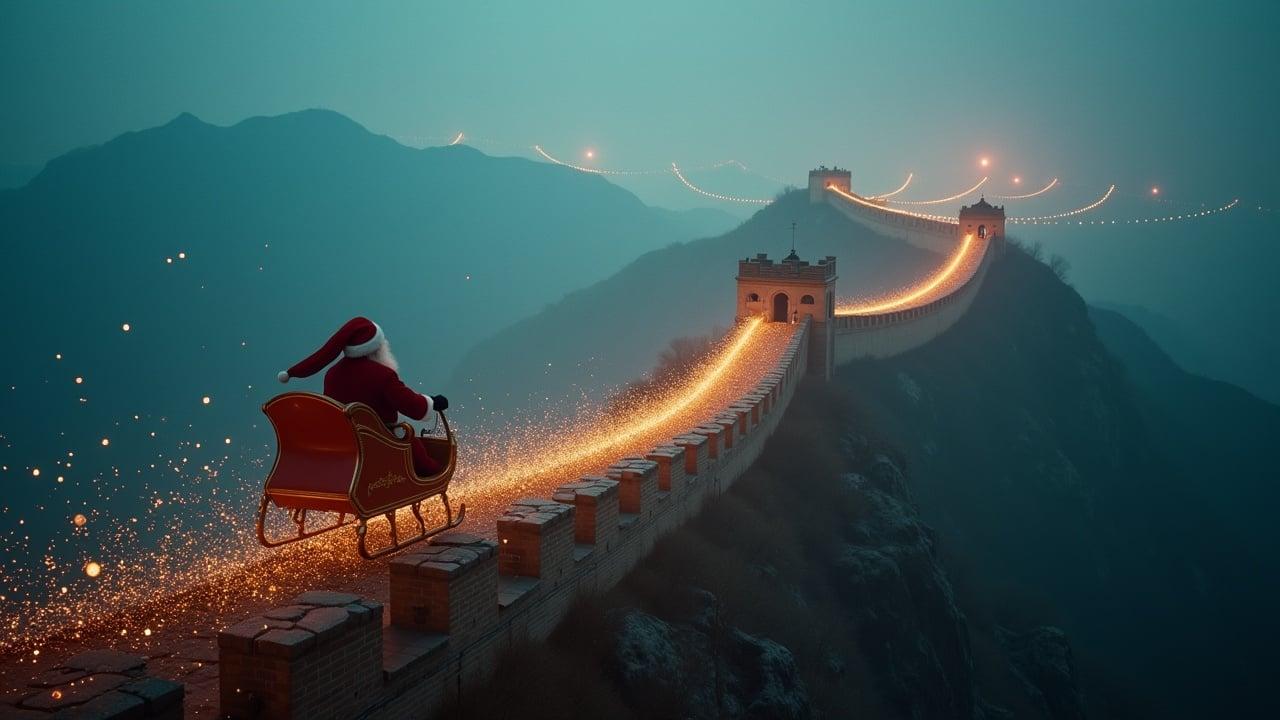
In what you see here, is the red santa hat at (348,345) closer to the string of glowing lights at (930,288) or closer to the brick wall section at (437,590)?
the brick wall section at (437,590)

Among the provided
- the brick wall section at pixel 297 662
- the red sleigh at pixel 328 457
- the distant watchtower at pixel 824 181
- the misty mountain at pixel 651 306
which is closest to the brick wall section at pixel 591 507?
the red sleigh at pixel 328 457

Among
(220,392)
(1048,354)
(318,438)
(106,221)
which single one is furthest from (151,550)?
(318,438)

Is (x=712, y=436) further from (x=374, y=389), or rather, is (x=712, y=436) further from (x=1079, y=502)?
(x=1079, y=502)

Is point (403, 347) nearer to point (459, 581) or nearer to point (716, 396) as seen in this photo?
point (716, 396)

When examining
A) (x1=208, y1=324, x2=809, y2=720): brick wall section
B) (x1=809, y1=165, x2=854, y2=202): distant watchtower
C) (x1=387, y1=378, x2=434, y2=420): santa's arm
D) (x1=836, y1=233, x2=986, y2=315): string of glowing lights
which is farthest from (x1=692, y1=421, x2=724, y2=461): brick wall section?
(x1=809, y1=165, x2=854, y2=202): distant watchtower

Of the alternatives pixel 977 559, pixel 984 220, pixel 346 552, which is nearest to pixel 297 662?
pixel 346 552
